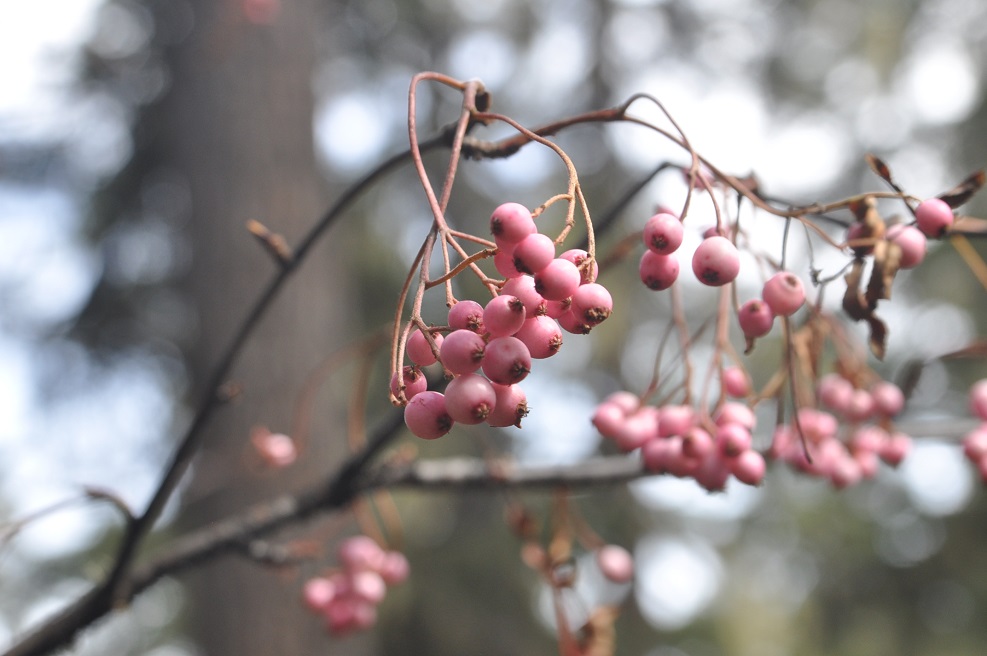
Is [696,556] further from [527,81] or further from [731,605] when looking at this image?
[527,81]

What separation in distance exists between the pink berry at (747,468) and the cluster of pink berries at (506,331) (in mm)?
378

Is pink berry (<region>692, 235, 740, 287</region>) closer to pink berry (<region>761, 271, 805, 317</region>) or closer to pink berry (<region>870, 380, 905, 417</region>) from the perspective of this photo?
pink berry (<region>761, 271, 805, 317</region>)

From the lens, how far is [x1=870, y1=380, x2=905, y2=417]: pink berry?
123 cm

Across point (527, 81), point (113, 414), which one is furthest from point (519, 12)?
point (113, 414)

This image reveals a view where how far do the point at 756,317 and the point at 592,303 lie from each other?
9.5 inches

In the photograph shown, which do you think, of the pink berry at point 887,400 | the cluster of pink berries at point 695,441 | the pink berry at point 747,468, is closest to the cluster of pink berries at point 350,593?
the cluster of pink berries at point 695,441

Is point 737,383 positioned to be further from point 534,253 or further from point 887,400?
point 534,253

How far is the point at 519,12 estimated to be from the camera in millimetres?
6055

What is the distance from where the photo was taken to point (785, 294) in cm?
70

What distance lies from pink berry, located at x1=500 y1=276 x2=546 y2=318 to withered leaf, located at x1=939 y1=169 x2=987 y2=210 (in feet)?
1.48

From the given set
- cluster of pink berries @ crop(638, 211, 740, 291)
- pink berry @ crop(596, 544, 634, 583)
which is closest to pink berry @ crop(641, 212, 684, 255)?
cluster of pink berries @ crop(638, 211, 740, 291)

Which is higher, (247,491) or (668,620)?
(247,491)

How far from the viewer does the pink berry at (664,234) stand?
2.07ft

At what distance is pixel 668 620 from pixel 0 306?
4.36 metres
